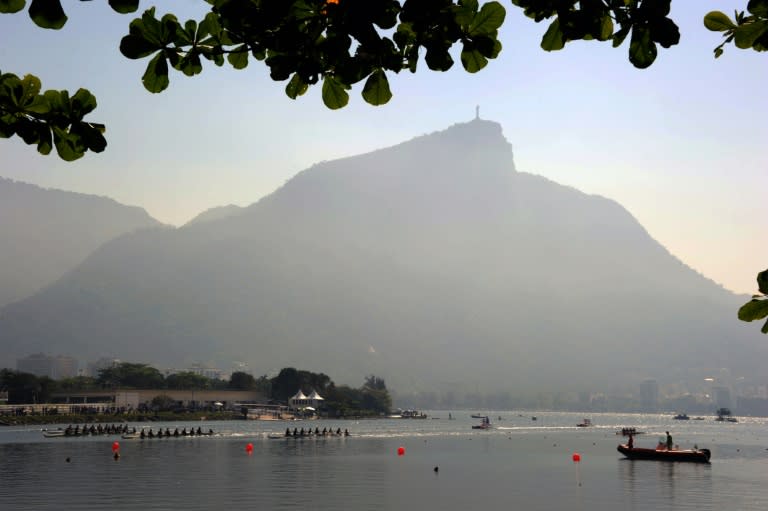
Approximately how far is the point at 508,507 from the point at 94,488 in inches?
1153

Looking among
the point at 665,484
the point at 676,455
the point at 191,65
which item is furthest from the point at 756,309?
the point at 676,455

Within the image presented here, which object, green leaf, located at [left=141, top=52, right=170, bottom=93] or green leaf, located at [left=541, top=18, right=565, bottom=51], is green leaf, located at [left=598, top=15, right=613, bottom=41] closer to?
green leaf, located at [left=541, top=18, right=565, bottom=51]

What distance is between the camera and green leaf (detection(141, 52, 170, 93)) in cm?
543

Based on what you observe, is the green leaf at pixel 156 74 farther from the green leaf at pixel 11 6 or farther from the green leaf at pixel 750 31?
the green leaf at pixel 750 31

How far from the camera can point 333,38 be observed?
5.14 metres

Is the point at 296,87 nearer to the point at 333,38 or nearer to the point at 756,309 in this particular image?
the point at 333,38

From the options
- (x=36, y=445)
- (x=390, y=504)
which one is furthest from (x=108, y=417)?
(x=390, y=504)

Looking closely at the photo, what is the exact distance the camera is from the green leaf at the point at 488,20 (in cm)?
503

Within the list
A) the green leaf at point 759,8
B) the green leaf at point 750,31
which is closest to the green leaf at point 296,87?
the green leaf at point 750,31

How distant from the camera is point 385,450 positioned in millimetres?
108938

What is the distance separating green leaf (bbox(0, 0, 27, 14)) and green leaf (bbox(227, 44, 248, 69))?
132cm

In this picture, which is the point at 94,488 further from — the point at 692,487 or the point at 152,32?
the point at 152,32

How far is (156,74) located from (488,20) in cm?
211

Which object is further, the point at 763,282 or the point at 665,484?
the point at 665,484
